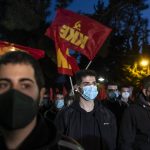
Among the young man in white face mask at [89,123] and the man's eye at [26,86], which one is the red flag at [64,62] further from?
the man's eye at [26,86]

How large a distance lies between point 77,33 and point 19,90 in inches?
370

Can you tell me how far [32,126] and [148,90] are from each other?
163 inches

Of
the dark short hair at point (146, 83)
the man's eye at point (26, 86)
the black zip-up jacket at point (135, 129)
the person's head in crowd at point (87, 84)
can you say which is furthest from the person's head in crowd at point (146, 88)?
the man's eye at point (26, 86)

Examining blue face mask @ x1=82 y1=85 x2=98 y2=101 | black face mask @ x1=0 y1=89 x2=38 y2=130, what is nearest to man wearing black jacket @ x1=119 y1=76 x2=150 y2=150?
blue face mask @ x1=82 y1=85 x2=98 y2=101

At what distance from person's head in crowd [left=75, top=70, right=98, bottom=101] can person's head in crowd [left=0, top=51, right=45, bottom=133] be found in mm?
3589

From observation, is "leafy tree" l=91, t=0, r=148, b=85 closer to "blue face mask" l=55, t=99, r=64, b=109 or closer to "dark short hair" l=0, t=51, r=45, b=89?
"blue face mask" l=55, t=99, r=64, b=109

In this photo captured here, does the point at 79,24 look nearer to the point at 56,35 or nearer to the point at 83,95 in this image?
the point at 56,35

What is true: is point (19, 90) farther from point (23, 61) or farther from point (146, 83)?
point (146, 83)

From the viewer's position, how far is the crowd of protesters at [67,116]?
2652 millimetres

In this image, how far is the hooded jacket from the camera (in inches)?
237

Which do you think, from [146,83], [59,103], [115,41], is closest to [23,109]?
[146,83]

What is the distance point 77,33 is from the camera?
474 inches

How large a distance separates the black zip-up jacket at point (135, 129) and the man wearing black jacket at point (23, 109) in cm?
354

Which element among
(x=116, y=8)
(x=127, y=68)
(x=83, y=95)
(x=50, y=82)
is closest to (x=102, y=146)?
Result: (x=83, y=95)
